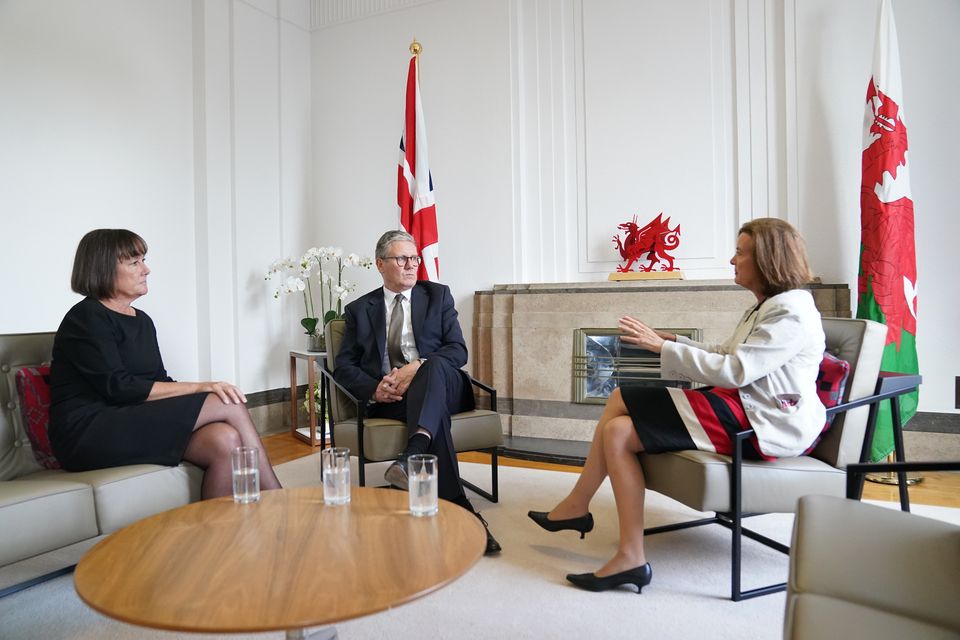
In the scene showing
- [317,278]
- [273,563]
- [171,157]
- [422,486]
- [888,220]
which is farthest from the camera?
[317,278]

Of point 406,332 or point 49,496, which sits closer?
point 49,496

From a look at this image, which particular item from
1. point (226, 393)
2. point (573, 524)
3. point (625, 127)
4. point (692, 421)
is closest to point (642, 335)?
point (692, 421)

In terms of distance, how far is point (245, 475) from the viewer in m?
1.76

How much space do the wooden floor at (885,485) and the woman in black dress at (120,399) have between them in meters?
1.62

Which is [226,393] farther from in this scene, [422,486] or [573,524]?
[573,524]

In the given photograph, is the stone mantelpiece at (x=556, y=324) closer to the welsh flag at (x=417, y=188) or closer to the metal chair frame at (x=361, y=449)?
the welsh flag at (x=417, y=188)

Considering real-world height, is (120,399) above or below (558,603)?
above

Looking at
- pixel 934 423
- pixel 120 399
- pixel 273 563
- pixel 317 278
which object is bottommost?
pixel 934 423

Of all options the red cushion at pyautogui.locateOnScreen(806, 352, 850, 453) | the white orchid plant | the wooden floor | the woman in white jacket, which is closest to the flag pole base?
the wooden floor

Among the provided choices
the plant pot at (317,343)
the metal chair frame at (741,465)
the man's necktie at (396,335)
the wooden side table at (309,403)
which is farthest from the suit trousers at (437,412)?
the plant pot at (317,343)

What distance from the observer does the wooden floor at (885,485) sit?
2957 millimetres

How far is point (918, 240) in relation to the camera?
3527 mm

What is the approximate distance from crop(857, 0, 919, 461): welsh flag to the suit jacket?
83.5 inches

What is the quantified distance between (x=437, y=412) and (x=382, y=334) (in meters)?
0.61
